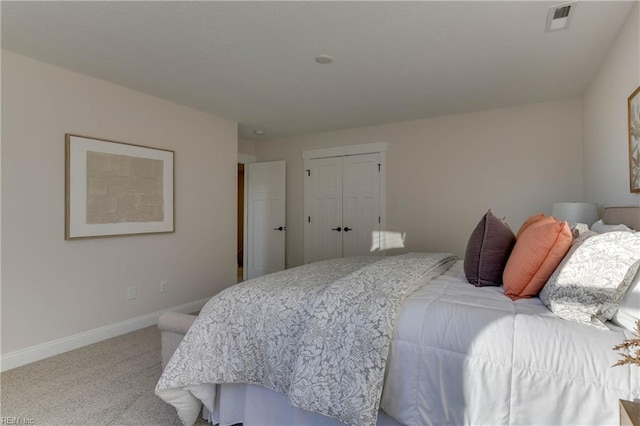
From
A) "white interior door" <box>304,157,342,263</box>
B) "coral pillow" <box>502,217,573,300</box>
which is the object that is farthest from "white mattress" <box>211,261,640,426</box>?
"white interior door" <box>304,157,342,263</box>

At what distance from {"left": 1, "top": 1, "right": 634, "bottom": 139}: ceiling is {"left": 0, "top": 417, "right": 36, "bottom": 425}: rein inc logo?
2.37 m

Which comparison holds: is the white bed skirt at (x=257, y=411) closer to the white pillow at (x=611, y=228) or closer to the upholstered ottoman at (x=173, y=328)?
the upholstered ottoman at (x=173, y=328)

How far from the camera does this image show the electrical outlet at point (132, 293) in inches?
130

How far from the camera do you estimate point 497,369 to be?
1.23 m

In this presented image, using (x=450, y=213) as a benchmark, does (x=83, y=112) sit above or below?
above

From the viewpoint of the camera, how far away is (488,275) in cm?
188

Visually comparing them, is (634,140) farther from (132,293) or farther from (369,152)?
(132,293)

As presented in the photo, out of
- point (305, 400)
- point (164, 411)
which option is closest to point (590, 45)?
point (305, 400)

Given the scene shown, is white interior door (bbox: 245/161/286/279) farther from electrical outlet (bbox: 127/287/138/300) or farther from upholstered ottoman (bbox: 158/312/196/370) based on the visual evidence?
upholstered ottoman (bbox: 158/312/196/370)

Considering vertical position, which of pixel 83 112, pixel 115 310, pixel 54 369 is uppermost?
pixel 83 112

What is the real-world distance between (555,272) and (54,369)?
3305 millimetres

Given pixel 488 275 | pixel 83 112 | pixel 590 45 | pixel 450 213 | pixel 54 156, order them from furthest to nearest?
pixel 450 213 → pixel 83 112 → pixel 54 156 → pixel 590 45 → pixel 488 275

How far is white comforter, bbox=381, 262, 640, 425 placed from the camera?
3.68ft

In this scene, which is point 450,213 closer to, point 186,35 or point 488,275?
point 488,275
